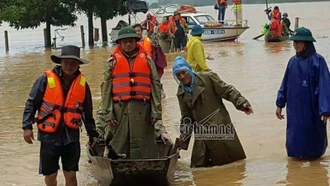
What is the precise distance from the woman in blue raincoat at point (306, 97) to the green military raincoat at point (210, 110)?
1.99 feet

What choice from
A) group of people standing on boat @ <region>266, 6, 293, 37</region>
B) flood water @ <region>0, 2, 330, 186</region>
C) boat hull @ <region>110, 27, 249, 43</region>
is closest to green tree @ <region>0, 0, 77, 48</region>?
boat hull @ <region>110, 27, 249, 43</region>

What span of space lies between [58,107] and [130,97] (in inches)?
45.8

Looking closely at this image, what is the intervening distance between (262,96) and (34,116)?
8848mm

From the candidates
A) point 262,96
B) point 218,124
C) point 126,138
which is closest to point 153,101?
point 126,138

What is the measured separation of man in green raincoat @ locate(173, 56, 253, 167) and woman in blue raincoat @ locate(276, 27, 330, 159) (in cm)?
57

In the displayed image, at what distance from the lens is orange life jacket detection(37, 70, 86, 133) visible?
6.50 metres

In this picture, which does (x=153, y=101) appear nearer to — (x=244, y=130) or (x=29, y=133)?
(x=29, y=133)

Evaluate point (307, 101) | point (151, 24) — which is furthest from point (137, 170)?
point (151, 24)

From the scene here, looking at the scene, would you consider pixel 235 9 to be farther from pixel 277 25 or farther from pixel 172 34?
pixel 172 34

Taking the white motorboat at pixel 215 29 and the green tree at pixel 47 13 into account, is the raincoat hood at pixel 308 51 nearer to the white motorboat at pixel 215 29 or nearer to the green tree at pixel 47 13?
the white motorboat at pixel 215 29

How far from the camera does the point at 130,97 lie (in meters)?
7.50

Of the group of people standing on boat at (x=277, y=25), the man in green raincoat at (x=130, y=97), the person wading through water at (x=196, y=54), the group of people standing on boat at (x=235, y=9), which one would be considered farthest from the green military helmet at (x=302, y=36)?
the group of people standing on boat at (x=235, y=9)

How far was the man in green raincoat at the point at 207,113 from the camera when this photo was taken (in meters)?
8.00

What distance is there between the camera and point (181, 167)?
879 centimetres
